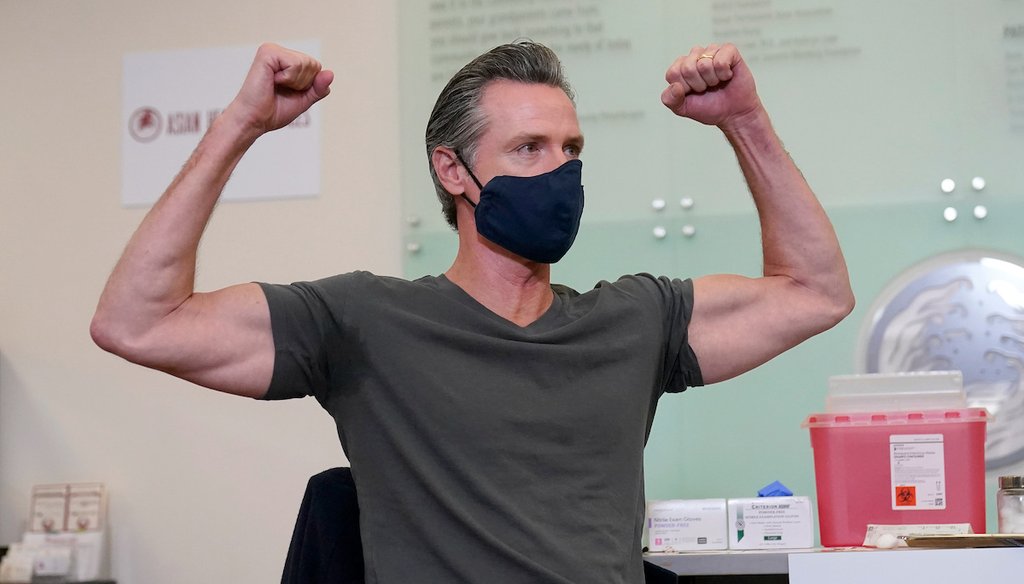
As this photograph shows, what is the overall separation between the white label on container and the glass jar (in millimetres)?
93

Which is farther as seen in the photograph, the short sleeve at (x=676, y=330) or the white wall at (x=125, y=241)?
the white wall at (x=125, y=241)

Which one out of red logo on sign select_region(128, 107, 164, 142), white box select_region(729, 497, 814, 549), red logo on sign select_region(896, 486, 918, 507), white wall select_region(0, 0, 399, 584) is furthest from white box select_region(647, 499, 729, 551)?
red logo on sign select_region(128, 107, 164, 142)

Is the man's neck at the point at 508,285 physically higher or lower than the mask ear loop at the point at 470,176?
lower

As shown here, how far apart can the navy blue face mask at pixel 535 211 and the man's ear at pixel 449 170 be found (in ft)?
0.29

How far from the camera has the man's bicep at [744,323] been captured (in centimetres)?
165

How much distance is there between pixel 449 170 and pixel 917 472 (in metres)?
0.87

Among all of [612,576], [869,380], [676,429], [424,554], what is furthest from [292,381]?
[676,429]

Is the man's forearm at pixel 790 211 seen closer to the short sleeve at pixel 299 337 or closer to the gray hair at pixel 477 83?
the gray hair at pixel 477 83

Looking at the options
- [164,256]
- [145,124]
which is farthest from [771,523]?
[145,124]

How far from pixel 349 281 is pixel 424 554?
0.36 metres

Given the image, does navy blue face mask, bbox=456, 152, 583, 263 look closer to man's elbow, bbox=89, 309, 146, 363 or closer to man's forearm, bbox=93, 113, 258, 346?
man's forearm, bbox=93, 113, 258, 346

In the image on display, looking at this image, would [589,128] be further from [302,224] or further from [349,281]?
[349,281]

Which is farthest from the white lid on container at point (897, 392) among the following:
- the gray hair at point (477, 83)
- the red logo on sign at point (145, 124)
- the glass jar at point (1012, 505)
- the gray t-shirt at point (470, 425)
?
the red logo on sign at point (145, 124)

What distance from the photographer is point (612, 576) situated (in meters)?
1.45
